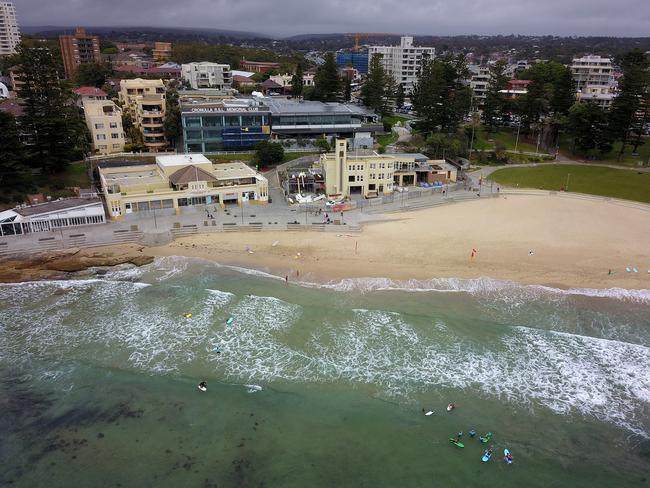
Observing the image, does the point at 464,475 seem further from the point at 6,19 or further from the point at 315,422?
the point at 6,19

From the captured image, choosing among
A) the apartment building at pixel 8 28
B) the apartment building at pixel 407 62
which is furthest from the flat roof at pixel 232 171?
the apartment building at pixel 8 28

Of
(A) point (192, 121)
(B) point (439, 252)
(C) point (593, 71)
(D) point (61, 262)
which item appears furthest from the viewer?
(C) point (593, 71)

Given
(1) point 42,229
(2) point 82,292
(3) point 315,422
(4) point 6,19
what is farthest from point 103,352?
(4) point 6,19

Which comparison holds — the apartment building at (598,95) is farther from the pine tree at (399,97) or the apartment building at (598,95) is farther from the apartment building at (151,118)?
the apartment building at (151,118)

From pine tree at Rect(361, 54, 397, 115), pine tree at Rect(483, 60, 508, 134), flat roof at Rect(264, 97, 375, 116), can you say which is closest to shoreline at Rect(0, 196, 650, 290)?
flat roof at Rect(264, 97, 375, 116)

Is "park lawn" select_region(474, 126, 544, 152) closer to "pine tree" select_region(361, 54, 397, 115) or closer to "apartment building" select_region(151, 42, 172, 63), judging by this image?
"pine tree" select_region(361, 54, 397, 115)

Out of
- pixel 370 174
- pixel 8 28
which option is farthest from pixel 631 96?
pixel 8 28

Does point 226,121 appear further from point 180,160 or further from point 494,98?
Result: point 494,98
